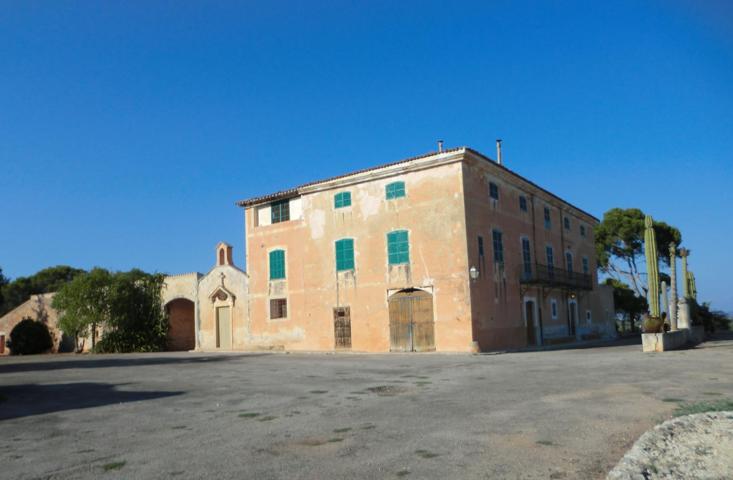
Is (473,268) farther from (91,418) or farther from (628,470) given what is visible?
(628,470)

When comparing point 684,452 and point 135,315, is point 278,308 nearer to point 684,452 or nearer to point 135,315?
point 135,315

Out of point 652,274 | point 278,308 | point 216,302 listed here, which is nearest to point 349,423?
point 652,274

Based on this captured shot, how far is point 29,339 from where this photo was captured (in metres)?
37.8

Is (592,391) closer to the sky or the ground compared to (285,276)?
closer to the ground

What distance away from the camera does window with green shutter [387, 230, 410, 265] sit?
2505 centimetres

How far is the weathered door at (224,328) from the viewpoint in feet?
103

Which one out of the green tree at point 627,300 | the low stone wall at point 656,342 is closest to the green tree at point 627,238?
the green tree at point 627,300

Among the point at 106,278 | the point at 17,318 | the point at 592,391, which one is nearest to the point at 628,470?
the point at 592,391

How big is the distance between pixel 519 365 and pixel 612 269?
35.4m

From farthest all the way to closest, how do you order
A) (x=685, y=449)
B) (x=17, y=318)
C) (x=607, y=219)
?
(x=607, y=219), (x=17, y=318), (x=685, y=449)

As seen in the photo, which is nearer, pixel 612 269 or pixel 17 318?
pixel 17 318

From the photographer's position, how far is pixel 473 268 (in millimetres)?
23391

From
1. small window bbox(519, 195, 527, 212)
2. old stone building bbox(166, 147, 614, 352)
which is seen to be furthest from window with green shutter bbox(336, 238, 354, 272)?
small window bbox(519, 195, 527, 212)

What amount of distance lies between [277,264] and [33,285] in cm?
3948
